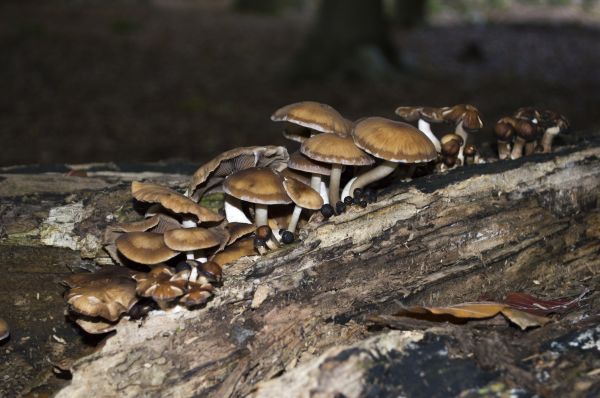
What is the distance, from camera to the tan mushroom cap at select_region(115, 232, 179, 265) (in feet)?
11.3

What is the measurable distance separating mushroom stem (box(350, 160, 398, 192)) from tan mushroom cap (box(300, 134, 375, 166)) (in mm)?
364

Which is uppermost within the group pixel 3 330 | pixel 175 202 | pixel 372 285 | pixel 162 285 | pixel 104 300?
pixel 175 202

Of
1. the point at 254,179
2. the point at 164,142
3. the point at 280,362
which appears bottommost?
the point at 164,142

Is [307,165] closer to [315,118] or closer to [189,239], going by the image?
[315,118]

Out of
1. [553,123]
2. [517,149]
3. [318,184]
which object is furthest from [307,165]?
[553,123]

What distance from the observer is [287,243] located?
393 centimetres

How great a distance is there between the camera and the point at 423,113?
4535mm

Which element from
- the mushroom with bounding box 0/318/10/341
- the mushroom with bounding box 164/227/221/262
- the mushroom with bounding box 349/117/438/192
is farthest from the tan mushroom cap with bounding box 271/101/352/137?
the mushroom with bounding box 0/318/10/341

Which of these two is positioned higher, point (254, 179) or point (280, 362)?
point (254, 179)

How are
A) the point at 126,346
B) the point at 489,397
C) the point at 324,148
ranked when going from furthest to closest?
1. the point at 324,148
2. the point at 126,346
3. the point at 489,397

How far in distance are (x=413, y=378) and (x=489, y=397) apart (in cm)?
39

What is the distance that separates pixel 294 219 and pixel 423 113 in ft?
4.68

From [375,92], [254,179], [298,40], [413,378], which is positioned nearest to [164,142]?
[375,92]

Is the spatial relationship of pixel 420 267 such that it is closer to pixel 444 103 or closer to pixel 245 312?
pixel 245 312
